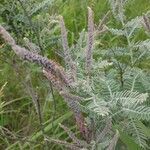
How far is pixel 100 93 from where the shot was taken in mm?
1541

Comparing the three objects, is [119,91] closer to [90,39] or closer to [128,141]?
[128,141]

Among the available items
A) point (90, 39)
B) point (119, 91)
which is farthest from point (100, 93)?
point (90, 39)

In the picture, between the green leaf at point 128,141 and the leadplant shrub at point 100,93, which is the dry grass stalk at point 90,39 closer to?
the leadplant shrub at point 100,93

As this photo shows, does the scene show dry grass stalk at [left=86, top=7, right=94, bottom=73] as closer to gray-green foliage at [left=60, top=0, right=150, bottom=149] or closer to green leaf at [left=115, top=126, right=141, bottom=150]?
gray-green foliage at [left=60, top=0, right=150, bottom=149]

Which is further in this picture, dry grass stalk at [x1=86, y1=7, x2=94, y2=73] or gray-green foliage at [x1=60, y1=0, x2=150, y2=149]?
gray-green foliage at [x1=60, y1=0, x2=150, y2=149]

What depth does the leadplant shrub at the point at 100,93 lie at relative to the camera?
47.5 inches

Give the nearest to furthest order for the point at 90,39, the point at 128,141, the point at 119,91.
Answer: the point at 90,39, the point at 128,141, the point at 119,91

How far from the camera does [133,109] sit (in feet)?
4.65

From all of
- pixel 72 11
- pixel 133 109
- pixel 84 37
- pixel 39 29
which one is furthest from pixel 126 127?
pixel 72 11

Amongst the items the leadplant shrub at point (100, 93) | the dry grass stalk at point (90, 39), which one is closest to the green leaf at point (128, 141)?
the leadplant shrub at point (100, 93)

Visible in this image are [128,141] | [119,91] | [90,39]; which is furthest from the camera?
[119,91]

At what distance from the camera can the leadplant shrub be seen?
1206 mm

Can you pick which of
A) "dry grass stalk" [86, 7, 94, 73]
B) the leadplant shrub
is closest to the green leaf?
the leadplant shrub

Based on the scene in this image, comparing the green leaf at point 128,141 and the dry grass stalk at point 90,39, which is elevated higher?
the dry grass stalk at point 90,39
